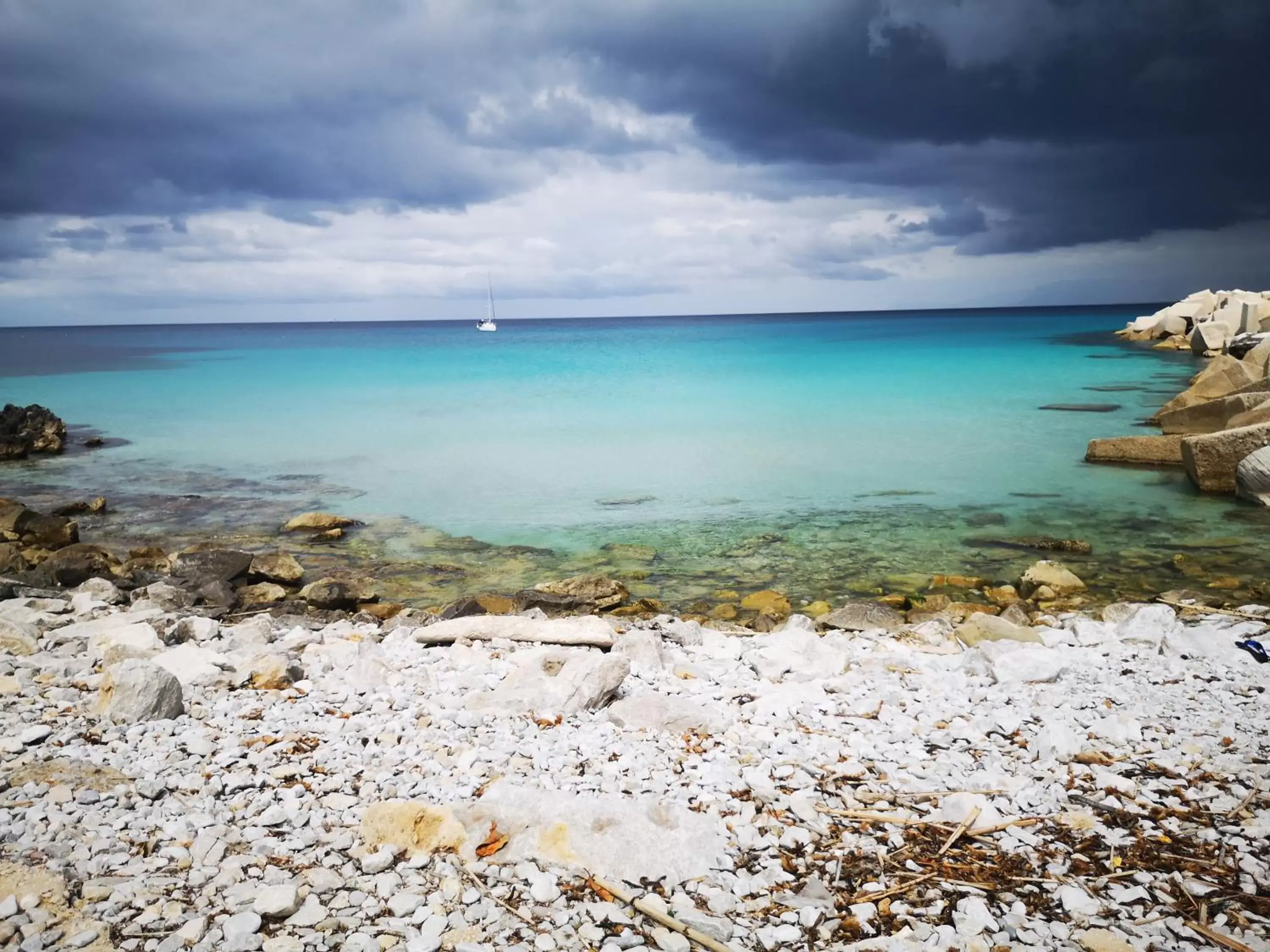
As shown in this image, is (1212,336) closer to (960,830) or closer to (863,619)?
(863,619)

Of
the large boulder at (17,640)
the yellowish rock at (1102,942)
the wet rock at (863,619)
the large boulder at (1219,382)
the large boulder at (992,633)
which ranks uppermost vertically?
the large boulder at (1219,382)

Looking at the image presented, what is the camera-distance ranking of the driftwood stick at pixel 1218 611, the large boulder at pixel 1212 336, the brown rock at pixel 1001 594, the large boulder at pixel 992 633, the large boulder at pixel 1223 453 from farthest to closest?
the large boulder at pixel 1212 336
the large boulder at pixel 1223 453
the brown rock at pixel 1001 594
the driftwood stick at pixel 1218 611
the large boulder at pixel 992 633

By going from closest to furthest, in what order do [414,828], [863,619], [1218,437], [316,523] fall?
1. [414,828]
2. [863,619]
3. [316,523]
4. [1218,437]

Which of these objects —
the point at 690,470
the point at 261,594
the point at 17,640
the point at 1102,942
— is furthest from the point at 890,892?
the point at 690,470

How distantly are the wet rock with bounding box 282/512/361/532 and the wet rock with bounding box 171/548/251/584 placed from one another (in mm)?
2327

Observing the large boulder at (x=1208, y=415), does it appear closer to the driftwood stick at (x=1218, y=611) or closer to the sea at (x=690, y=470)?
the sea at (x=690, y=470)

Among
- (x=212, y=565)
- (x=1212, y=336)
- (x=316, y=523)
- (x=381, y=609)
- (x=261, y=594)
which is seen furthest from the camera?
(x=1212, y=336)

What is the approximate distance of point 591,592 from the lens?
376 inches

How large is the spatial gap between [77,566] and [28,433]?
14.4 meters

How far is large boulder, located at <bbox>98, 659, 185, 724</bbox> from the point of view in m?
5.03

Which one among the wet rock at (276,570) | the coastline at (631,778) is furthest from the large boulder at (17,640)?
the wet rock at (276,570)

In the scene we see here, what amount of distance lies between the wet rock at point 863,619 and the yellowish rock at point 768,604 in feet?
1.94

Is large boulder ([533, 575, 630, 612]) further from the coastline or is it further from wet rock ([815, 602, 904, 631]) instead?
wet rock ([815, 602, 904, 631])

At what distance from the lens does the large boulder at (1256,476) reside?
13.0 meters
